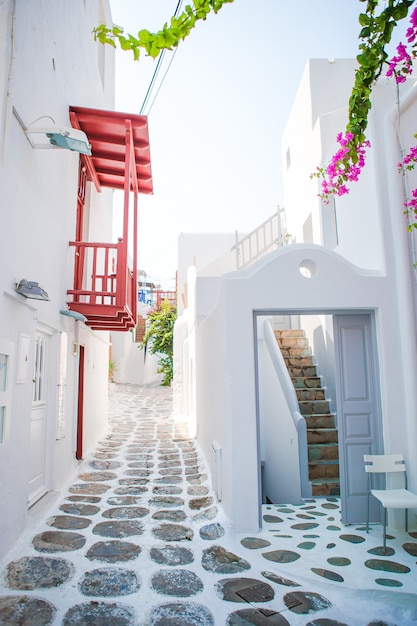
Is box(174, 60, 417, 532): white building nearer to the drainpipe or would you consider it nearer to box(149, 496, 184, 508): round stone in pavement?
the drainpipe

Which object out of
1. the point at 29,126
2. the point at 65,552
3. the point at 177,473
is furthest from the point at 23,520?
the point at 29,126

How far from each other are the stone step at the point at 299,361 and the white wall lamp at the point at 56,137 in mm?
6178

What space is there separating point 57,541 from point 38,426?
1630mm

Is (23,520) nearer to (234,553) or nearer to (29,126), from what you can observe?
(234,553)

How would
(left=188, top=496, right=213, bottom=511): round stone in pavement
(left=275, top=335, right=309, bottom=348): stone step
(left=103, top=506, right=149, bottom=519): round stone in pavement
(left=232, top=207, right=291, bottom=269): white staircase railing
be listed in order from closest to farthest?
(left=103, top=506, right=149, bottom=519): round stone in pavement < (left=188, top=496, right=213, bottom=511): round stone in pavement < (left=275, top=335, right=309, bottom=348): stone step < (left=232, top=207, right=291, bottom=269): white staircase railing

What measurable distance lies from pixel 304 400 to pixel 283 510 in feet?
9.70

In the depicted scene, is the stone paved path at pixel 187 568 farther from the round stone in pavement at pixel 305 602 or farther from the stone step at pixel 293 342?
the stone step at pixel 293 342

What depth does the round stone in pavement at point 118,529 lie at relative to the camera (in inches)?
194

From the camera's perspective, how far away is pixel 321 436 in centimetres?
785

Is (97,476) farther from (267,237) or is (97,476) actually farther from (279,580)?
(267,237)

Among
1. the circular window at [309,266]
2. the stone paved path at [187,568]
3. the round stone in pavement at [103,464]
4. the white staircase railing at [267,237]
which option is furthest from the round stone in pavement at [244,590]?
the white staircase railing at [267,237]

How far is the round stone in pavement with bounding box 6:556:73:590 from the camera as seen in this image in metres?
3.74

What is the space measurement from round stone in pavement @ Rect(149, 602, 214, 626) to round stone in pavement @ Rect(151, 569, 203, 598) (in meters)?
0.16

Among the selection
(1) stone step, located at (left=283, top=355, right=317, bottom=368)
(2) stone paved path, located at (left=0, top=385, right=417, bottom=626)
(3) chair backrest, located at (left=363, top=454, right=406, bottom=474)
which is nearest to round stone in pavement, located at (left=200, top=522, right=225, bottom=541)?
(2) stone paved path, located at (left=0, top=385, right=417, bottom=626)
